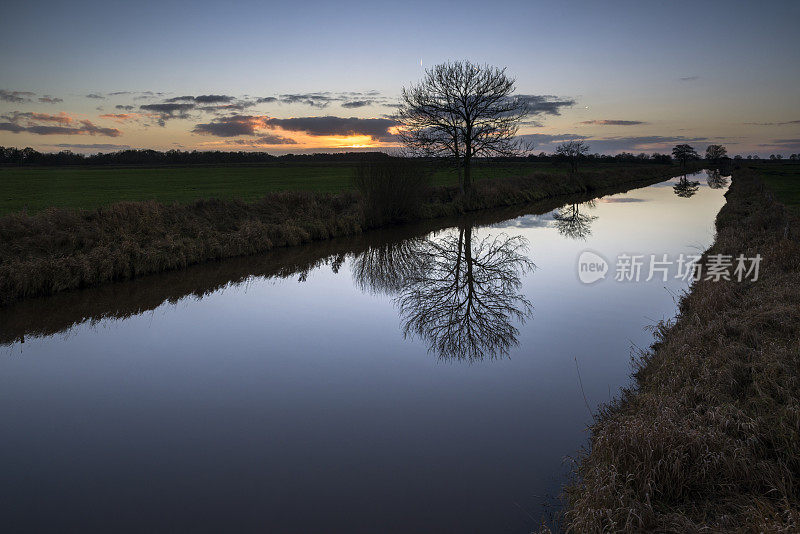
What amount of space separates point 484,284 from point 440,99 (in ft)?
56.6

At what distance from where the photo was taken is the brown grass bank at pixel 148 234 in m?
11.1

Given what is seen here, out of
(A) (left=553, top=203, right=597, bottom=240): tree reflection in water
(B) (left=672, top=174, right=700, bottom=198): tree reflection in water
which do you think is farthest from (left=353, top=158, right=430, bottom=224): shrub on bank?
(B) (left=672, top=174, right=700, bottom=198): tree reflection in water

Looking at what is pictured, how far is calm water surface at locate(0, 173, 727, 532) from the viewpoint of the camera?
414 centimetres

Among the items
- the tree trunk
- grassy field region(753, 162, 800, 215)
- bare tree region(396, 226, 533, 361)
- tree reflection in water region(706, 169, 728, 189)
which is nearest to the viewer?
bare tree region(396, 226, 533, 361)

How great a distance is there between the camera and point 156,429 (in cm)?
543

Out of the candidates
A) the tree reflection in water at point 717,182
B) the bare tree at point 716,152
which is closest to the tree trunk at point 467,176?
the tree reflection in water at point 717,182

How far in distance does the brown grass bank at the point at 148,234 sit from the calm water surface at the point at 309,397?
2.14 ft

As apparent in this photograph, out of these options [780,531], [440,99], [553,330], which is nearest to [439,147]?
[440,99]

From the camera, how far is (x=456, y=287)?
1167 centimetres

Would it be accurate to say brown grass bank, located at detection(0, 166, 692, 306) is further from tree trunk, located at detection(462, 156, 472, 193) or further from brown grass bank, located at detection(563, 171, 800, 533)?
brown grass bank, located at detection(563, 171, 800, 533)

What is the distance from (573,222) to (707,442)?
20.8m

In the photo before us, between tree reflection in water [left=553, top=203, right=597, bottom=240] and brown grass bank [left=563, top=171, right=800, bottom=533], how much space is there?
13.4 metres

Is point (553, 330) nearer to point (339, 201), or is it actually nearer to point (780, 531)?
point (780, 531)

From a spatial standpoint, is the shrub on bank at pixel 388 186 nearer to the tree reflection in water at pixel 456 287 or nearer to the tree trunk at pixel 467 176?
the tree reflection in water at pixel 456 287
